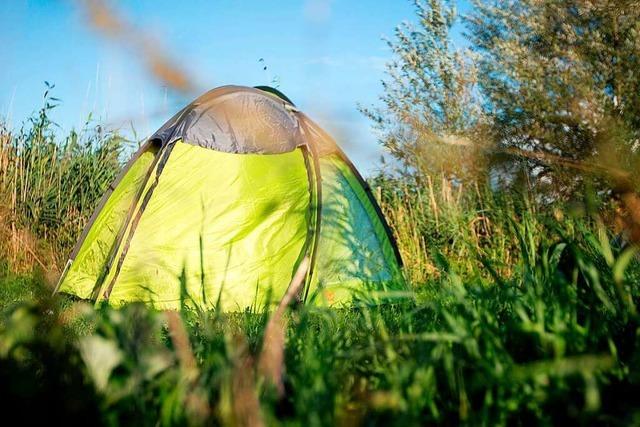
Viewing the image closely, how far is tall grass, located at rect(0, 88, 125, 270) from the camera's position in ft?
19.9

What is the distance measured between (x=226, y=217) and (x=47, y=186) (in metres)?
2.61

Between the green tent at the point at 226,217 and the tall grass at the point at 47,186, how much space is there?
59.8 inches

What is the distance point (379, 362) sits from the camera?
1.52 metres

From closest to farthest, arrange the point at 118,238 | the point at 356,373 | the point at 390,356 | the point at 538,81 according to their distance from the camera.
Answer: the point at 390,356
the point at 356,373
the point at 118,238
the point at 538,81

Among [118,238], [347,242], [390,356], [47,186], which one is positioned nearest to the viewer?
[390,356]

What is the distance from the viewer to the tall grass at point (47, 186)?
19.9ft

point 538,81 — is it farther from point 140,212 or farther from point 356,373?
point 356,373

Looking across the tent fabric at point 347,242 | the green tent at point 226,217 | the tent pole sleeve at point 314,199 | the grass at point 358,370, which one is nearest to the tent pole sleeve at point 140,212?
the green tent at point 226,217

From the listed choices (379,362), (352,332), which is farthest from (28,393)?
(352,332)

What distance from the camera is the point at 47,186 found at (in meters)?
6.35

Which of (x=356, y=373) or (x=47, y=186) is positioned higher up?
(x=47, y=186)

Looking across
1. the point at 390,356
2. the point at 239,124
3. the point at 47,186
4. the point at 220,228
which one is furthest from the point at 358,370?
the point at 47,186

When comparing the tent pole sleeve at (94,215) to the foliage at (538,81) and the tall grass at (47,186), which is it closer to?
the tall grass at (47,186)

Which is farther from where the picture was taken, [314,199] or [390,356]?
[314,199]
